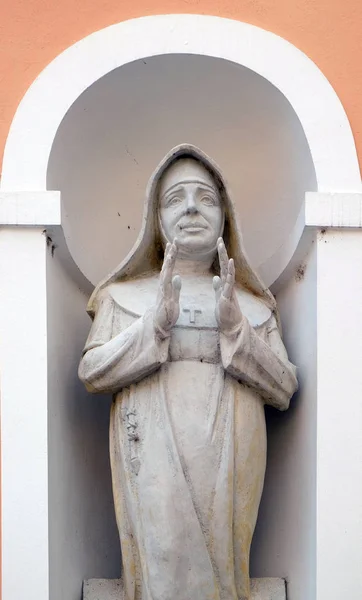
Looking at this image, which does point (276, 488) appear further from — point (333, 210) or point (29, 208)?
point (29, 208)

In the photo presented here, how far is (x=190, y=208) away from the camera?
6785 mm

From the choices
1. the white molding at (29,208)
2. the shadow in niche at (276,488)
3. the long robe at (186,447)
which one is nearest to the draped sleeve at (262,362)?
the long robe at (186,447)

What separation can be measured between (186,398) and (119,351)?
305 mm

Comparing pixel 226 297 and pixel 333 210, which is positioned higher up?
pixel 333 210

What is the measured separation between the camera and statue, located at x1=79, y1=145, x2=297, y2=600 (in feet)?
21.0

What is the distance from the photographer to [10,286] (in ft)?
21.7

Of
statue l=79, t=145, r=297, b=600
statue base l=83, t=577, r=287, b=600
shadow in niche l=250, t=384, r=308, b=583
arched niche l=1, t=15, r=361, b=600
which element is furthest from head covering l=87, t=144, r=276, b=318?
statue base l=83, t=577, r=287, b=600

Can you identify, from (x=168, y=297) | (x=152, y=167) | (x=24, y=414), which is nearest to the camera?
(x=168, y=297)

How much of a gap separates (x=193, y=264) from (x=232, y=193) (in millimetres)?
349

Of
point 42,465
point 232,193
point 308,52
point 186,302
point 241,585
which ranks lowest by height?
point 241,585

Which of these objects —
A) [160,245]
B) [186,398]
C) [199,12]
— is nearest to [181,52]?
[199,12]

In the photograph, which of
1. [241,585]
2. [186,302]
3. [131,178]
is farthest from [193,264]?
[241,585]

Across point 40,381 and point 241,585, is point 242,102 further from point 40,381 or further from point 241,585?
point 241,585

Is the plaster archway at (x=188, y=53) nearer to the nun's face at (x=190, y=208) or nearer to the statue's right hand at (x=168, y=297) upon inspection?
the nun's face at (x=190, y=208)
